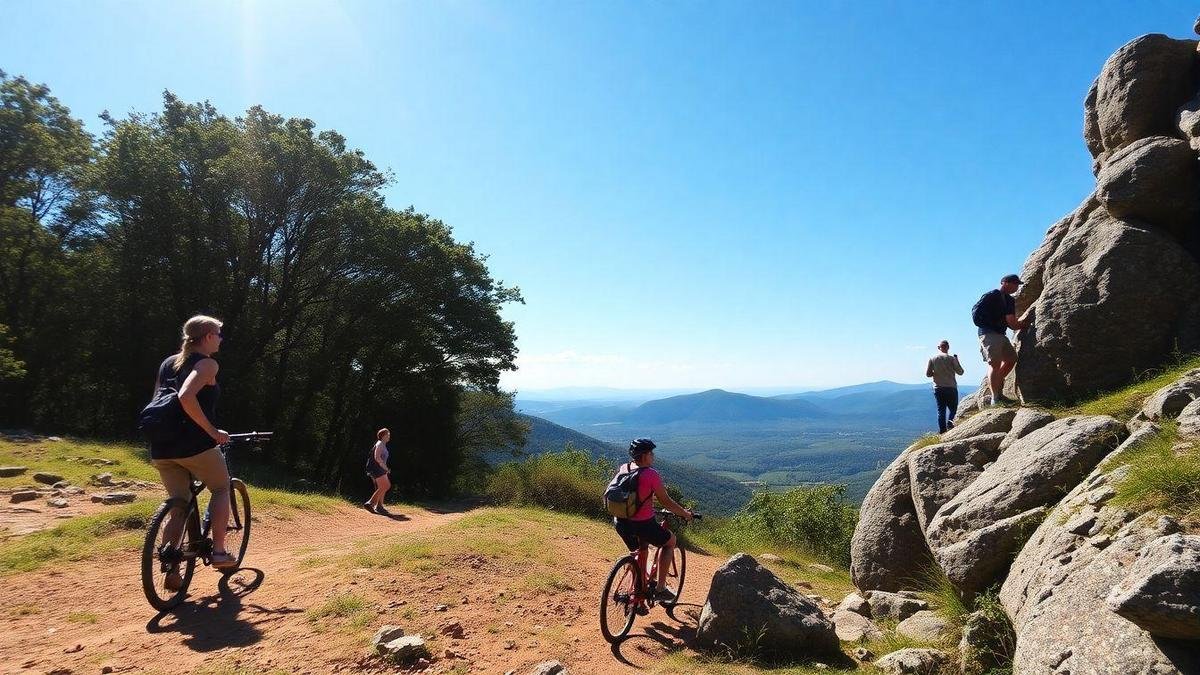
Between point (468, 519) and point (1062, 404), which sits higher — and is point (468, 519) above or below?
below

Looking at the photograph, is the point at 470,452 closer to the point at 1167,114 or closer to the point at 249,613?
the point at 249,613

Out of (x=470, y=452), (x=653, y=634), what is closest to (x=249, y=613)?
(x=653, y=634)

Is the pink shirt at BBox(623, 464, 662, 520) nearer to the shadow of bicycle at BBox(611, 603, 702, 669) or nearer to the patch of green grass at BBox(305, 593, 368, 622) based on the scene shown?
the shadow of bicycle at BBox(611, 603, 702, 669)

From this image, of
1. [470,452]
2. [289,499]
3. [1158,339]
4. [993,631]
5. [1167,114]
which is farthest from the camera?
[470,452]

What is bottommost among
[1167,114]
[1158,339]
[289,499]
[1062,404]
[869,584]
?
[869,584]

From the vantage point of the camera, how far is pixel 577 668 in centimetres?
561

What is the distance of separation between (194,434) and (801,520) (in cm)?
2939

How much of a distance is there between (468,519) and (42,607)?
8107mm

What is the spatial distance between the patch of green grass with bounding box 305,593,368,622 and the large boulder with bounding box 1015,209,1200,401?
11002 mm

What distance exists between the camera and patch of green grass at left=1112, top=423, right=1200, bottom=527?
4.34 m

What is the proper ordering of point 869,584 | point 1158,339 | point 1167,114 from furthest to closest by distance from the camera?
point 1167,114, point 869,584, point 1158,339

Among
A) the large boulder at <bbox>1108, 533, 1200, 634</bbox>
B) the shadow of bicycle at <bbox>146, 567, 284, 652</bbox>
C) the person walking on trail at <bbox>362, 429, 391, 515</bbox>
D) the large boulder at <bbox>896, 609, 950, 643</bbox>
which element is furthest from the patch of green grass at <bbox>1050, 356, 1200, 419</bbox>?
the person walking on trail at <bbox>362, 429, 391, 515</bbox>

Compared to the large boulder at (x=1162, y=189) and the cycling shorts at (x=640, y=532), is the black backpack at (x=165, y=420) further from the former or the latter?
the large boulder at (x=1162, y=189)

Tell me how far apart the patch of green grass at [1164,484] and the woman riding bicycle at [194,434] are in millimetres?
8362
